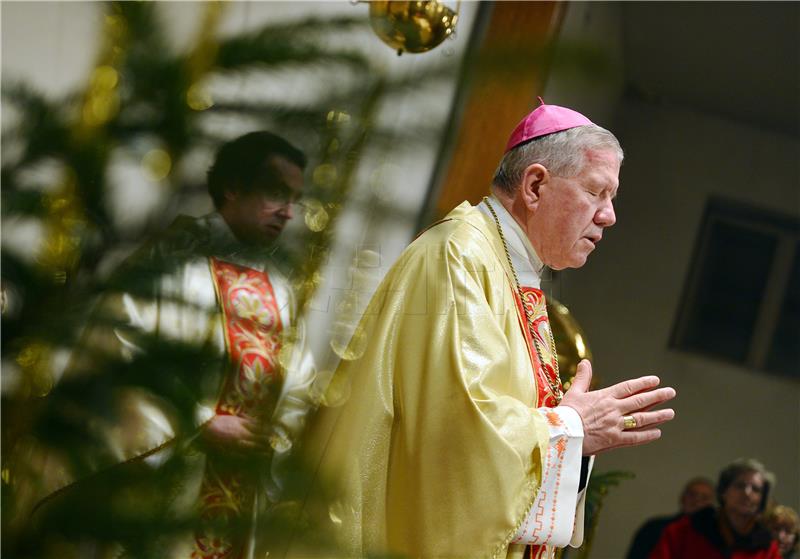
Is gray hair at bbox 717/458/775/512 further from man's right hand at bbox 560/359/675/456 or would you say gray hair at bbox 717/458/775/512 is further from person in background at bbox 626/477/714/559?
man's right hand at bbox 560/359/675/456

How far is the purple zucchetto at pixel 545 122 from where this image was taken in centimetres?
246

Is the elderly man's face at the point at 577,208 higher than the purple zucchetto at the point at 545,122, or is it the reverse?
the purple zucchetto at the point at 545,122

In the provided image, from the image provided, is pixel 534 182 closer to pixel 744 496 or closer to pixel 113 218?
pixel 113 218

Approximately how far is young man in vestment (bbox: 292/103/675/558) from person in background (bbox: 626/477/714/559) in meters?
3.75

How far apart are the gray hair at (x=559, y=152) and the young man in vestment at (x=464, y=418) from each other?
6 centimetres

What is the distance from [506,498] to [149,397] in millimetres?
1492

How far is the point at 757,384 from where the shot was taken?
360 inches

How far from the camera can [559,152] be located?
2.41m

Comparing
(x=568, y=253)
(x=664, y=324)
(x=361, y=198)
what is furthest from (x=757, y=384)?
(x=361, y=198)

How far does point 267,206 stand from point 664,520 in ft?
18.7

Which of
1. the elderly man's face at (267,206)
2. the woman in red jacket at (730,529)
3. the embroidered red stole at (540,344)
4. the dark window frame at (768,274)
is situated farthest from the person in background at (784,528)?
the elderly man's face at (267,206)

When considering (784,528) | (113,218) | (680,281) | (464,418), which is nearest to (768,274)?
(680,281)

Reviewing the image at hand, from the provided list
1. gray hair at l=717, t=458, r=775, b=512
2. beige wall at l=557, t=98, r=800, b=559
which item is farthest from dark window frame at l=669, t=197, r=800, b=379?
gray hair at l=717, t=458, r=775, b=512

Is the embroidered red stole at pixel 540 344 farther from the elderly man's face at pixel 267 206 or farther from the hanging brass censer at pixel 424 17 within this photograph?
the elderly man's face at pixel 267 206
